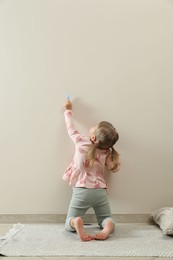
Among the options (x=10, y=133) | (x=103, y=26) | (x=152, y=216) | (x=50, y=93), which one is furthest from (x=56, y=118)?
(x=152, y=216)

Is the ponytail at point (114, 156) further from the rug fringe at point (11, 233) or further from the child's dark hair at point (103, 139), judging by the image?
the rug fringe at point (11, 233)

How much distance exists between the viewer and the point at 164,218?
1.49m

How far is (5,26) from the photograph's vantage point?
1700 mm

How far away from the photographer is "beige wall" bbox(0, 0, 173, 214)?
5.49ft

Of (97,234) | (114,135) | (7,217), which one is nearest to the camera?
(97,234)

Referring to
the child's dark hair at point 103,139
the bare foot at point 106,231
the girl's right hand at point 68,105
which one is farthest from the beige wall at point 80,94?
the bare foot at point 106,231

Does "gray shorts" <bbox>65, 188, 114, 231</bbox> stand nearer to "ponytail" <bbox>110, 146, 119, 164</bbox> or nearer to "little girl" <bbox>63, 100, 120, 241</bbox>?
"little girl" <bbox>63, 100, 120, 241</bbox>

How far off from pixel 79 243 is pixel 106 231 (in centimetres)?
14

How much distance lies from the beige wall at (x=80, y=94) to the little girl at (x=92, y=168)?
81 mm

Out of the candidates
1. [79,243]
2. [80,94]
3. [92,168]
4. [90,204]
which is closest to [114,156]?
[92,168]

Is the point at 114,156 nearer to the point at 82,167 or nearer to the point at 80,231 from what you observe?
the point at 82,167

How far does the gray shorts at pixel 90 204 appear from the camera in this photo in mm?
1521

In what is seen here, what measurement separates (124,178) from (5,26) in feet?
3.27

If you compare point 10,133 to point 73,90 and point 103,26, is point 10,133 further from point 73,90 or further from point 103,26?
point 103,26
